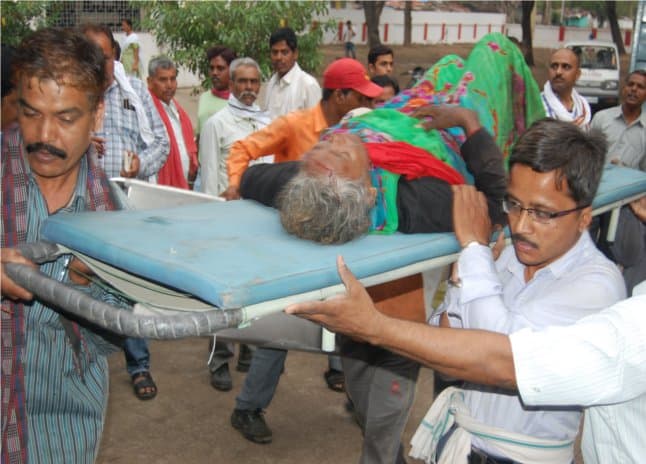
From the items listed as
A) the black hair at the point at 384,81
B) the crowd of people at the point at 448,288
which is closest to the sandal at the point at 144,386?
the crowd of people at the point at 448,288

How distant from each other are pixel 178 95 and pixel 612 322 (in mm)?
16253

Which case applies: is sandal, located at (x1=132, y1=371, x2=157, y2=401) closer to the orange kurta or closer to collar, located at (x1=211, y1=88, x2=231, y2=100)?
the orange kurta

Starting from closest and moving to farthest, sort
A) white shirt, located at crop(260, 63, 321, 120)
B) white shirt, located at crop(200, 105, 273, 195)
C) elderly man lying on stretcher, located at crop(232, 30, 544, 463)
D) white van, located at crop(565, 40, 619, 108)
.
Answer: elderly man lying on stretcher, located at crop(232, 30, 544, 463) → white shirt, located at crop(200, 105, 273, 195) → white shirt, located at crop(260, 63, 321, 120) → white van, located at crop(565, 40, 619, 108)

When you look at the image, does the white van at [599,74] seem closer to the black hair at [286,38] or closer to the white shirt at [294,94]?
the black hair at [286,38]

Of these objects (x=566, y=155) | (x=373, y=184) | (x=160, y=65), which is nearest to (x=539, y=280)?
(x=566, y=155)

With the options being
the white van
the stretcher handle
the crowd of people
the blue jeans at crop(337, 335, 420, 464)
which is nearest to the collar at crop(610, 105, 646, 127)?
the crowd of people

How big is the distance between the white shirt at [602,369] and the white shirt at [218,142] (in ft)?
12.2

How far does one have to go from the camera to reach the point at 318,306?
5.58 feet

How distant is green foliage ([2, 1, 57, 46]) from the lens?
11.1m

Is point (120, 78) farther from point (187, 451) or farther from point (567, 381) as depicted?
point (567, 381)

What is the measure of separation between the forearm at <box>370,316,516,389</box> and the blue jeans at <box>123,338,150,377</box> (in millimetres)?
2751

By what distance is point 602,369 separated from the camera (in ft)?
4.88

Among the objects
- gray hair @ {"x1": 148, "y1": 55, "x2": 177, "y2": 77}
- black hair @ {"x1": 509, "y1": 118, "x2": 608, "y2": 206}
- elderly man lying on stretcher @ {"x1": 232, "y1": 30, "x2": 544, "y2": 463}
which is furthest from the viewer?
gray hair @ {"x1": 148, "y1": 55, "x2": 177, "y2": 77}

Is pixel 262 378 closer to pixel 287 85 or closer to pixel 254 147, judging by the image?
pixel 254 147
